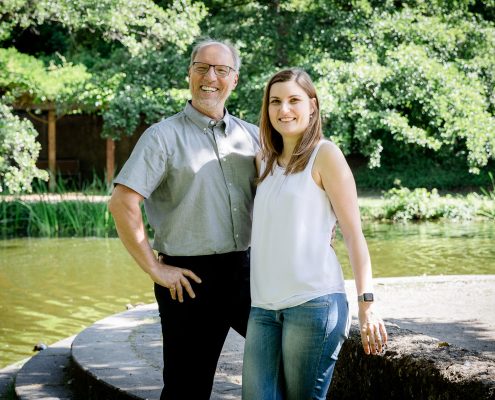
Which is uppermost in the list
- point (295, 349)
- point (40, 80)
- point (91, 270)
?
point (40, 80)

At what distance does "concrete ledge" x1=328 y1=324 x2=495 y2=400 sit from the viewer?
10.5ft

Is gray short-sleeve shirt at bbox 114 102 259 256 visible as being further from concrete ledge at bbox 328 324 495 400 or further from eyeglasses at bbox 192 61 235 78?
concrete ledge at bbox 328 324 495 400

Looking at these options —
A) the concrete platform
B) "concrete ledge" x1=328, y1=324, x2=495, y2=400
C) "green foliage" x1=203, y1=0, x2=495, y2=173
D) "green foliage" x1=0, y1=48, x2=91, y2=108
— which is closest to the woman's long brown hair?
"concrete ledge" x1=328, y1=324, x2=495, y2=400

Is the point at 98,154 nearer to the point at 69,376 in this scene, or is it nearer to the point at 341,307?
the point at 69,376

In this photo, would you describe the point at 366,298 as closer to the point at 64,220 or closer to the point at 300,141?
the point at 300,141

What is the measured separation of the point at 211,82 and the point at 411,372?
1.54m

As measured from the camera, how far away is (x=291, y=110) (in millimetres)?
2932

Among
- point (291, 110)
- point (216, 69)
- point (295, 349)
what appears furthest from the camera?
point (216, 69)

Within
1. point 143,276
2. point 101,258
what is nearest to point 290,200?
point 143,276

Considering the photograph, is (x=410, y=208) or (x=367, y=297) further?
(x=410, y=208)

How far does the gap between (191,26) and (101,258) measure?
503 cm

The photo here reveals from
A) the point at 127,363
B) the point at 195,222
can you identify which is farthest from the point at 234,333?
the point at 195,222

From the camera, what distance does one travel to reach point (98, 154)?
79.7 feet

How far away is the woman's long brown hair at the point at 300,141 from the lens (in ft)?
9.41
